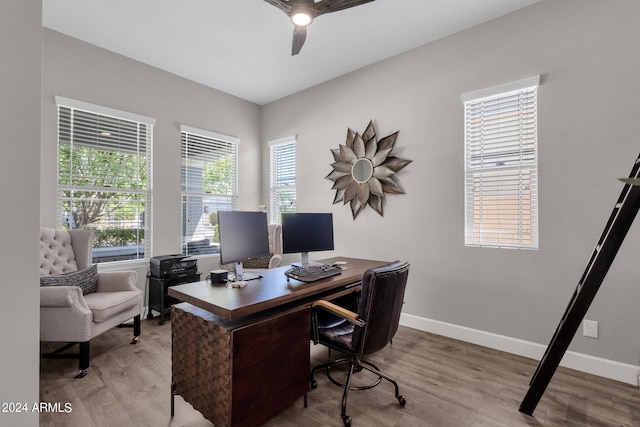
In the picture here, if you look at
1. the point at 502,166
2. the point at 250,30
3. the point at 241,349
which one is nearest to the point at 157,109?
the point at 250,30

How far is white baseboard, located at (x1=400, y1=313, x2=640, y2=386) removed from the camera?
2.29m

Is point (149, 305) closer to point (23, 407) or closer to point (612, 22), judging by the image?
point (23, 407)

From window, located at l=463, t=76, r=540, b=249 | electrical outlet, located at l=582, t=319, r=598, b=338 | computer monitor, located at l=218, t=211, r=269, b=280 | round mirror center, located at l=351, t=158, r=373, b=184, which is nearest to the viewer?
computer monitor, located at l=218, t=211, r=269, b=280

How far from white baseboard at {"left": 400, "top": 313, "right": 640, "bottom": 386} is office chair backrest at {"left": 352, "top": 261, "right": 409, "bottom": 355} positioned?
1496 mm

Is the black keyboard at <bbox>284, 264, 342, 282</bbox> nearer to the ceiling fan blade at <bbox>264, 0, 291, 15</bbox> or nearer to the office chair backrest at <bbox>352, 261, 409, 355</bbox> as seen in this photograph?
the office chair backrest at <bbox>352, 261, 409, 355</bbox>

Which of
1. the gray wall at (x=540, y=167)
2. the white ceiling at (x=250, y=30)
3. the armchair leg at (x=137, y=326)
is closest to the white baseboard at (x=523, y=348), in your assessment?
the gray wall at (x=540, y=167)

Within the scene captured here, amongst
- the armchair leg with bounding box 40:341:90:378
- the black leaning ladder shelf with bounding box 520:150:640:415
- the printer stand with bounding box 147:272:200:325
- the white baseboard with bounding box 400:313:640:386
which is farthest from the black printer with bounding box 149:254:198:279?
the black leaning ladder shelf with bounding box 520:150:640:415

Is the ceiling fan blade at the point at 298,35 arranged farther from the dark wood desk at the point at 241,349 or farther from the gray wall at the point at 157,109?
the gray wall at the point at 157,109

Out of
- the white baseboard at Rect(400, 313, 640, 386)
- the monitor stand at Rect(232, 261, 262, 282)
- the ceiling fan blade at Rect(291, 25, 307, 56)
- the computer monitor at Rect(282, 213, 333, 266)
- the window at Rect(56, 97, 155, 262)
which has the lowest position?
the white baseboard at Rect(400, 313, 640, 386)

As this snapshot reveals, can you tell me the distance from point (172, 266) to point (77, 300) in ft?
3.74

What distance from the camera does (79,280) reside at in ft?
9.13

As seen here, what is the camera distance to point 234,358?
1521 mm

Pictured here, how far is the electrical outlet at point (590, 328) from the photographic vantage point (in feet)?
7.89

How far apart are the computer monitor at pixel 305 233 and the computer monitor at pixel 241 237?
236 mm
